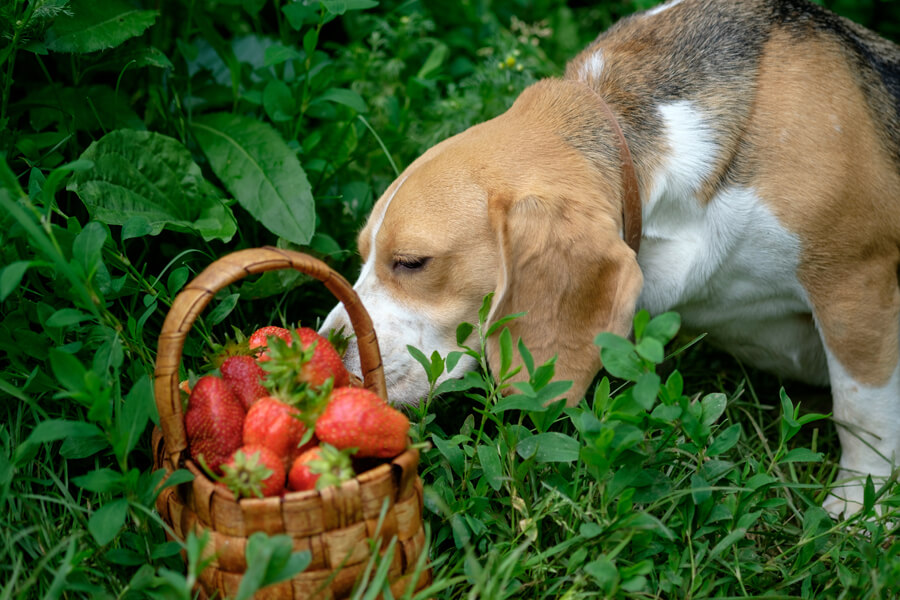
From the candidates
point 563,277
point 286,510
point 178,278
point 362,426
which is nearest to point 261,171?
point 178,278

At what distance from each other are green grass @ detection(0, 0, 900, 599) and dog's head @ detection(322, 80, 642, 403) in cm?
15

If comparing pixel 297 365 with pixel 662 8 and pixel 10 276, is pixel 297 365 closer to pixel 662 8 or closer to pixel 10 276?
pixel 10 276

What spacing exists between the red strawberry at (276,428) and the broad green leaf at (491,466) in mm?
503

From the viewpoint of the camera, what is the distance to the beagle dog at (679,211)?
7.41 feet

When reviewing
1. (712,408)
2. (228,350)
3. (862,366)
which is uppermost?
(228,350)

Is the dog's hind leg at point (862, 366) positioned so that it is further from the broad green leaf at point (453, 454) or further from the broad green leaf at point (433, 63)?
the broad green leaf at point (433, 63)

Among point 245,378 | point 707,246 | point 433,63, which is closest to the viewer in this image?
point 245,378

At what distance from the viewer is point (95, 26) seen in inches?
104

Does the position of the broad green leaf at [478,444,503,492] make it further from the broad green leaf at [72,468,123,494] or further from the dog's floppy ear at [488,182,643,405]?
the broad green leaf at [72,468,123,494]

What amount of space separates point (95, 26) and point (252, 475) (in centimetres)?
177

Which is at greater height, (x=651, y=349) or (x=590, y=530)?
(x=651, y=349)

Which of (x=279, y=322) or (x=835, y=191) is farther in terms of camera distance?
(x=279, y=322)

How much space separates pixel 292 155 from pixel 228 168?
9.1 inches

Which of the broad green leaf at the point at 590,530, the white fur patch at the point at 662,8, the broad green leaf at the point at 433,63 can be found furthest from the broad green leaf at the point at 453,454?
the broad green leaf at the point at 433,63
